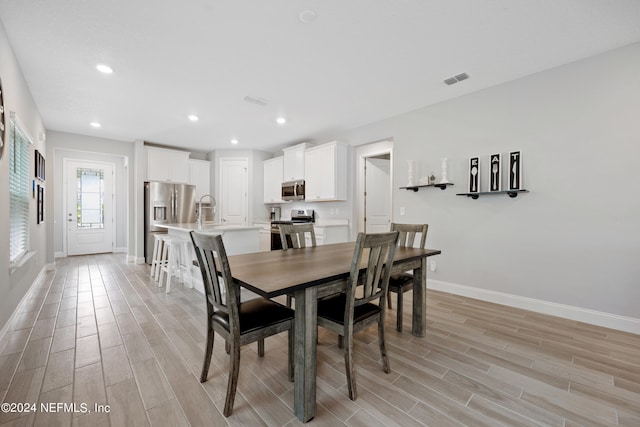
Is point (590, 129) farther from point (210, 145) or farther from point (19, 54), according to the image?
point (210, 145)

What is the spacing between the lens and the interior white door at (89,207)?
6203 millimetres

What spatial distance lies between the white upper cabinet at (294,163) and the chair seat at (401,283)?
334 centimetres

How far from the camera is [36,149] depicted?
12.4 ft

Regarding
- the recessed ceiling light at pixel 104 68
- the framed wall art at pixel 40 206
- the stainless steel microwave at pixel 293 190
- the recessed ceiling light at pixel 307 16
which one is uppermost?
the recessed ceiling light at pixel 307 16

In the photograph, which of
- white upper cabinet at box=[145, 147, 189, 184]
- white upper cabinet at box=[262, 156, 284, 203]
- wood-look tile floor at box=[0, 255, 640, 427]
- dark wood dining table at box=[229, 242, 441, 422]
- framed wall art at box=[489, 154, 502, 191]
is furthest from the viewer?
white upper cabinet at box=[262, 156, 284, 203]

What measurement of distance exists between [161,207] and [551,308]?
21.2 feet

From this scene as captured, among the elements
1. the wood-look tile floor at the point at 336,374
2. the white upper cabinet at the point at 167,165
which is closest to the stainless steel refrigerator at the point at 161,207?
the white upper cabinet at the point at 167,165

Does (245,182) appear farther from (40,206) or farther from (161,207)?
(40,206)

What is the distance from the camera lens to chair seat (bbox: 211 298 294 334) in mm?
1504

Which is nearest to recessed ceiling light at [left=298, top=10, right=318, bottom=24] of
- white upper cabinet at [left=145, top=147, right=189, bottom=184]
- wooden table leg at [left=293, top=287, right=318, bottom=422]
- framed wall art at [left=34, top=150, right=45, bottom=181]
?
wooden table leg at [left=293, top=287, right=318, bottom=422]

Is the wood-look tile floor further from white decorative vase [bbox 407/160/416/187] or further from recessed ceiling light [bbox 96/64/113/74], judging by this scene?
recessed ceiling light [bbox 96/64/113/74]

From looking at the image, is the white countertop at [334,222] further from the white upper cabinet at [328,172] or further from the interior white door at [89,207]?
the interior white door at [89,207]

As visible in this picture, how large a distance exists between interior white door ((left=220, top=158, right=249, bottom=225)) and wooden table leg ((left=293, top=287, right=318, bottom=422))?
17.6 ft

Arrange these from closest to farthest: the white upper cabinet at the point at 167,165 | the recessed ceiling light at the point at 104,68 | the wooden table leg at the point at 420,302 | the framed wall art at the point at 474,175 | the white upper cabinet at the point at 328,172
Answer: the wooden table leg at the point at 420,302 < the recessed ceiling light at the point at 104,68 < the framed wall art at the point at 474,175 < the white upper cabinet at the point at 328,172 < the white upper cabinet at the point at 167,165
